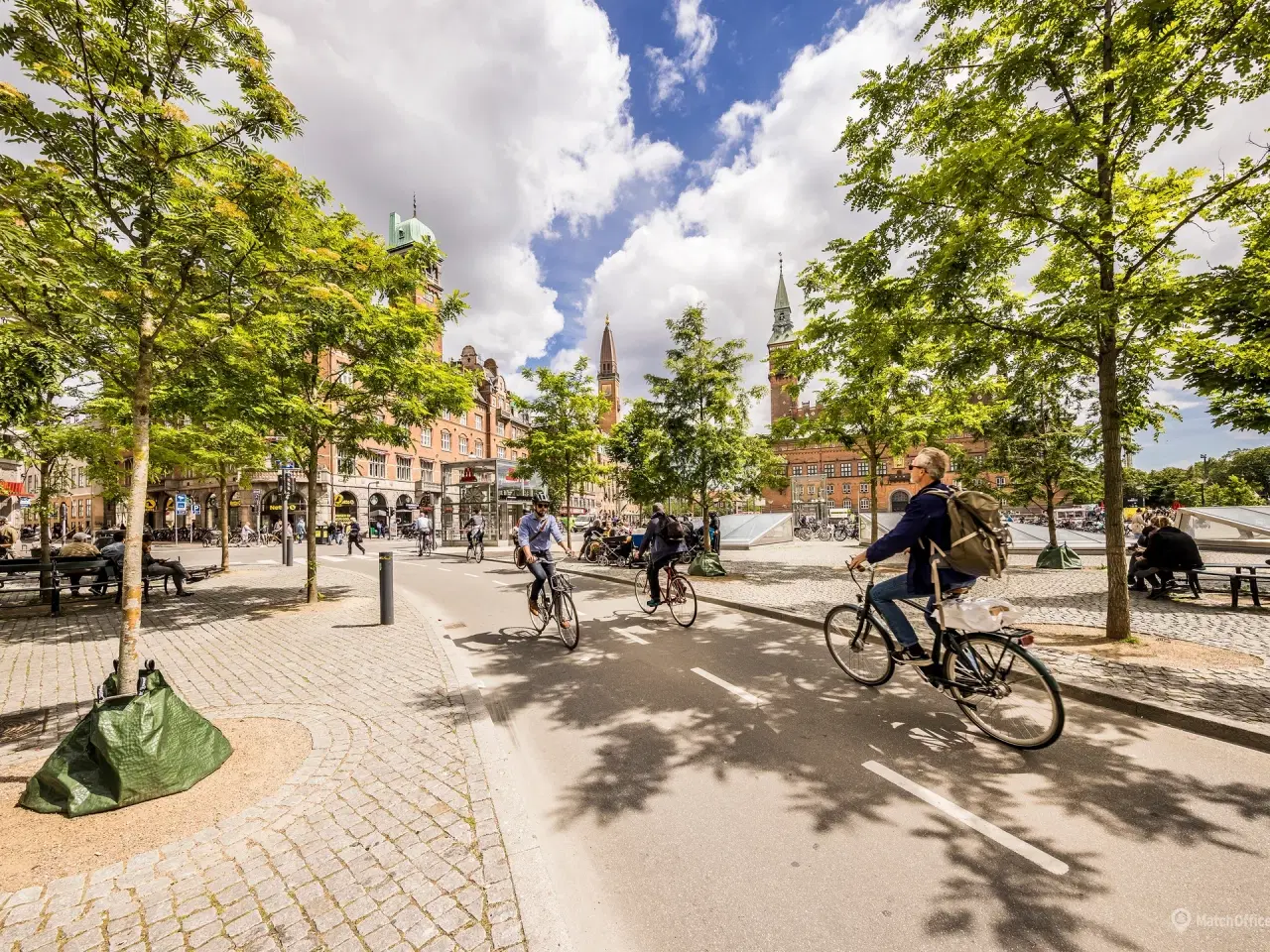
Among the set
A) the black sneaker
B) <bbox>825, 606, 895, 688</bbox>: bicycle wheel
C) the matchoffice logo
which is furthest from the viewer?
<bbox>825, 606, 895, 688</bbox>: bicycle wheel

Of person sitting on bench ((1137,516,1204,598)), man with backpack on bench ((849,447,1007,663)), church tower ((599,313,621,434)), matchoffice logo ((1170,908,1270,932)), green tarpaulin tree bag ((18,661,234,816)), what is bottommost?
matchoffice logo ((1170,908,1270,932))

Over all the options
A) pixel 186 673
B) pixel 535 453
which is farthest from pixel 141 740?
pixel 535 453

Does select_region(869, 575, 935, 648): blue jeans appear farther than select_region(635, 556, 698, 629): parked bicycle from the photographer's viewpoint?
No

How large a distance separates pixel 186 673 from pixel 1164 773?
8826 mm

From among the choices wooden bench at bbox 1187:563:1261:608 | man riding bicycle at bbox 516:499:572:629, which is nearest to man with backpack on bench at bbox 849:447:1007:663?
man riding bicycle at bbox 516:499:572:629

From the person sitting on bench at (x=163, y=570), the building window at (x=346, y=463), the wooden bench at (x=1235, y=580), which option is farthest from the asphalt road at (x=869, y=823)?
the person sitting on bench at (x=163, y=570)

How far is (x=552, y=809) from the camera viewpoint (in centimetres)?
322

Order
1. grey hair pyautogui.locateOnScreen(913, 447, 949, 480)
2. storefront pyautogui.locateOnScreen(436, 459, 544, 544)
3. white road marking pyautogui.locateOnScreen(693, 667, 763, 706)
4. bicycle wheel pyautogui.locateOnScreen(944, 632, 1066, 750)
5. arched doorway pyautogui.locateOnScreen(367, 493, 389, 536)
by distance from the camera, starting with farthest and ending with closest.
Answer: arched doorway pyautogui.locateOnScreen(367, 493, 389, 536), storefront pyautogui.locateOnScreen(436, 459, 544, 544), white road marking pyautogui.locateOnScreen(693, 667, 763, 706), grey hair pyautogui.locateOnScreen(913, 447, 949, 480), bicycle wheel pyautogui.locateOnScreen(944, 632, 1066, 750)

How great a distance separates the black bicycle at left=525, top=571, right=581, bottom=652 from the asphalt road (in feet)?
5.04

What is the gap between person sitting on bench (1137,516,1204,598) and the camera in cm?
874

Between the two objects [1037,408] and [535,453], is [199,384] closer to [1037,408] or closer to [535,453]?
[535,453]

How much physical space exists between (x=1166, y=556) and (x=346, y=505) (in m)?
48.7

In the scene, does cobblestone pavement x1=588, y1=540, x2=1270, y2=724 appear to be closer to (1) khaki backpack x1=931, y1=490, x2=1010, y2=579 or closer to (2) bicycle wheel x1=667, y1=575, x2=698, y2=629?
(2) bicycle wheel x1=667, y1=575, x2=698, y2=629

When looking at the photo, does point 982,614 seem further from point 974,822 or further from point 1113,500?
point 1113,500
